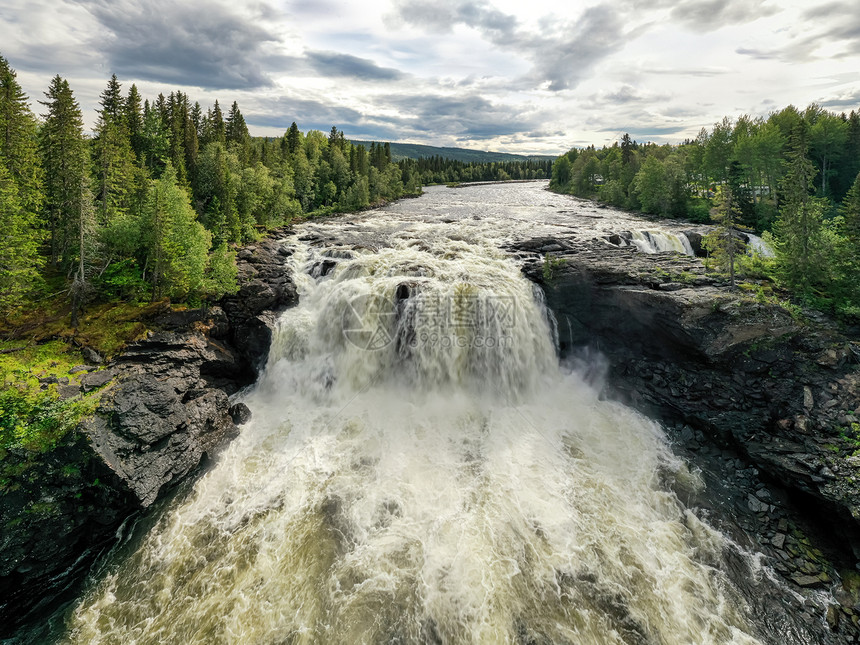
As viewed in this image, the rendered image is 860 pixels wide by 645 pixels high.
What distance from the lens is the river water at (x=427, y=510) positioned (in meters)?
10.6

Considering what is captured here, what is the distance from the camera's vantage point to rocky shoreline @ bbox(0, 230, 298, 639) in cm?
1194

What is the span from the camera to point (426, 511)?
1400 cm

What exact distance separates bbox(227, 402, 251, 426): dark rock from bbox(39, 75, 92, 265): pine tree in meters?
12.6

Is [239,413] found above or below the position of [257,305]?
below

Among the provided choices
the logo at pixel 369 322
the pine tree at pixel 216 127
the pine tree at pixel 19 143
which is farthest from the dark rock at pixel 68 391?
the pine tree at pixel 216 127

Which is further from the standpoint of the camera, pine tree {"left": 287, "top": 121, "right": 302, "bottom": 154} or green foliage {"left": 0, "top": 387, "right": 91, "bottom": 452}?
pine tree {"left": 287, "top": 121, "right": 302, "bottom": 154}

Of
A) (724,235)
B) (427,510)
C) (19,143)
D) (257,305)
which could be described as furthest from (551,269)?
(19,143)

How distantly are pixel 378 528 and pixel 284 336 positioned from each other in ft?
45.7

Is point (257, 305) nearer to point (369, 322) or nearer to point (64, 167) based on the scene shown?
point (369, 322)

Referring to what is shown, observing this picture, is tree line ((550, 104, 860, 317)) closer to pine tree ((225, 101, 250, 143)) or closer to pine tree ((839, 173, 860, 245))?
pine tree ((839, 173, 860, 245))

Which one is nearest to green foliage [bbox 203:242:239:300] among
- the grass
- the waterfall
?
the grass

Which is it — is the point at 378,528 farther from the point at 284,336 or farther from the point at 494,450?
the point at 284,336

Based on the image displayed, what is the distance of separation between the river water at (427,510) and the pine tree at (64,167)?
13.0 meters

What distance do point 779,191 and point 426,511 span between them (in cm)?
5737
